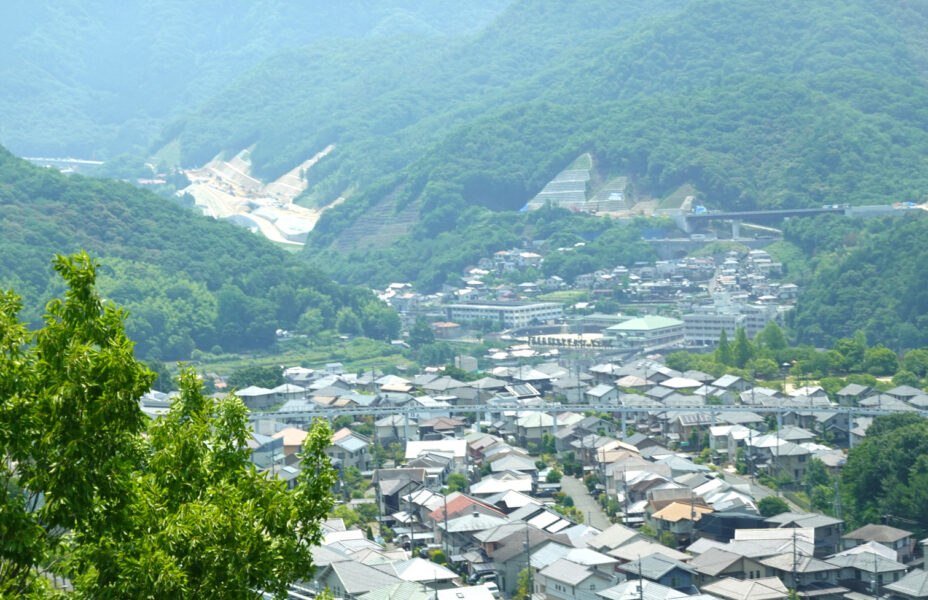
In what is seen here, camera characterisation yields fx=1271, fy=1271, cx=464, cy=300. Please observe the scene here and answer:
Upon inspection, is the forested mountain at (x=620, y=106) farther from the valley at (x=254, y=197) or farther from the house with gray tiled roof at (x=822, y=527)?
the house with gray tiled roof at (x=822, y=527)

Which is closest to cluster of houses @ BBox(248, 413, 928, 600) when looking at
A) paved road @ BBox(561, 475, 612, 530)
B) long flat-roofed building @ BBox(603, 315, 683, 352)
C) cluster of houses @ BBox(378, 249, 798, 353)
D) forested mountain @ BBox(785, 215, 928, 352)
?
paved road @ BBox(561, 475, 612, 530)

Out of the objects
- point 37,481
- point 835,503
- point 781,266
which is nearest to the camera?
point 37,481

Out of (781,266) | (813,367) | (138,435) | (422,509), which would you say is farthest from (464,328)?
(138,435)

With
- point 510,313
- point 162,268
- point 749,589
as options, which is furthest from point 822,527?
point 162,268

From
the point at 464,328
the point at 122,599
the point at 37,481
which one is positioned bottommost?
the point at 464,328

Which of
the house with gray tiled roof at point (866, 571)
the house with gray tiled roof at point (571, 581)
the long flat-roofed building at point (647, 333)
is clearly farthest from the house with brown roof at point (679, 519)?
the long flat-roofed building at point (647, 333)

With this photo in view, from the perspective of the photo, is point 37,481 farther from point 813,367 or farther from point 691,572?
point 813,367

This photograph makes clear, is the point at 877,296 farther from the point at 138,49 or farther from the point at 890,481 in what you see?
the point at 138,49
